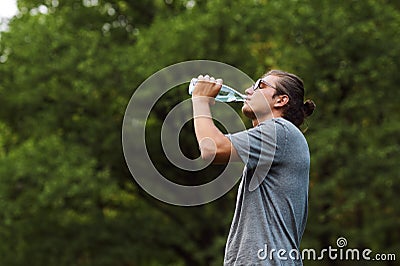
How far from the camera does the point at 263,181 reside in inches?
113

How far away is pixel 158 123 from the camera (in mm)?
16219

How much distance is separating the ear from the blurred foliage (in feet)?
35.9

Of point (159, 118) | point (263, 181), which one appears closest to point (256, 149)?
point (263, 181)

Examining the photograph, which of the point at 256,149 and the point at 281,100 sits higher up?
the point at 281,100

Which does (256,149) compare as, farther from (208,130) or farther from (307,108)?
(307,108)

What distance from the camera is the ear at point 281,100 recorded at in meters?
3.07

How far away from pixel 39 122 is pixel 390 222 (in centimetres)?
722

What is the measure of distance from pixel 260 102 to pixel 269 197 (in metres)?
0.42

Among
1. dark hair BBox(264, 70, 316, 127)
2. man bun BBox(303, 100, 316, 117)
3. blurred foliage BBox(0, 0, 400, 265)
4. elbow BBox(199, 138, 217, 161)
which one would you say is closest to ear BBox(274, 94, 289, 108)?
dark hair BBox(264, 70, 316, 127)

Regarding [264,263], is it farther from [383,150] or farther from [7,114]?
[7,114]

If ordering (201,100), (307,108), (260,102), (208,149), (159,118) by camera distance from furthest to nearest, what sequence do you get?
(159,118) < (307,108) < (260,102) < (201,100) < (208,149)

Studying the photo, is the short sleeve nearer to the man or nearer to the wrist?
the man

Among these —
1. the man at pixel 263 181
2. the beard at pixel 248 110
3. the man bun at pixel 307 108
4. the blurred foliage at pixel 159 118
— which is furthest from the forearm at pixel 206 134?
the blurred foliage at pixel 159 118

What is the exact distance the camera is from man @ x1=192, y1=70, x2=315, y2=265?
2795 mm
